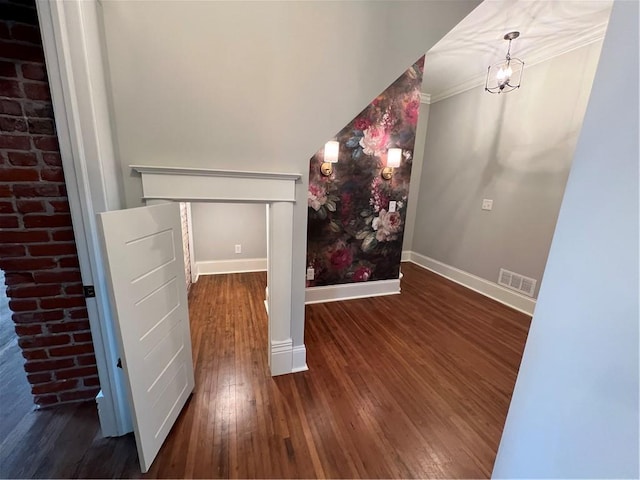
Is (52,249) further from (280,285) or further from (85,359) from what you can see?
(280,285)

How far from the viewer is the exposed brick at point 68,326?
4.77ft

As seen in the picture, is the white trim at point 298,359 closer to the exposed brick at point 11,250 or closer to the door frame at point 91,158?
the door frame at point 91,158

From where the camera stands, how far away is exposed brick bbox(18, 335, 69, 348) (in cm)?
145

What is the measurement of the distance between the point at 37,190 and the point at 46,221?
0.16 m

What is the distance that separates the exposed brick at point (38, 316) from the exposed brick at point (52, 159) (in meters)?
0.82

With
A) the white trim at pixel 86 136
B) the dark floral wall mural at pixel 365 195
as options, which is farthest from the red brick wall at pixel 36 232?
the dark floral wall mural at pixel 365 195

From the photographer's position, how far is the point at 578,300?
58 centimetres

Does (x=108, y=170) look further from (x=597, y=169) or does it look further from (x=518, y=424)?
(x=518, y=424)

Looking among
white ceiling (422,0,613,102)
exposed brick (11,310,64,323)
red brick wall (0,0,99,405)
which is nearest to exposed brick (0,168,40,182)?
red brick wall (0,0,99,405)

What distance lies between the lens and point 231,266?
3.94m

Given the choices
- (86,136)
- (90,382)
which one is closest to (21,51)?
(86,136)

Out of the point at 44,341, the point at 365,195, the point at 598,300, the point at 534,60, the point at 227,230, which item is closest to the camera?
the point at 598,300

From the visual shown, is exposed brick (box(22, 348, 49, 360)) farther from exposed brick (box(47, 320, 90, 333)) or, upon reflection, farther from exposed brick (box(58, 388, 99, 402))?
exposed brick (box(58, 388, 99, 402))

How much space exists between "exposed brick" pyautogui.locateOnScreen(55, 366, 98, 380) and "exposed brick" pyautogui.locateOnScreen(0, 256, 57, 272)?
0.67 meters
